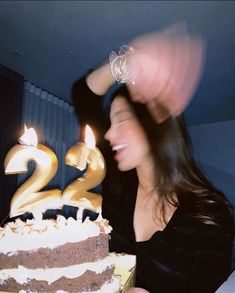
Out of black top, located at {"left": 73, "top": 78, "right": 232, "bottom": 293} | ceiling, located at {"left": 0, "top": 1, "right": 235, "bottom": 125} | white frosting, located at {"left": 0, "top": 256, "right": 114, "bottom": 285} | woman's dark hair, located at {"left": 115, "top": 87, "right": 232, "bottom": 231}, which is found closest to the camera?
white frosting, located at {"left": 0, "top": 256, "right": 114, "bottom": 285}

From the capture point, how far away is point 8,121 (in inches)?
147

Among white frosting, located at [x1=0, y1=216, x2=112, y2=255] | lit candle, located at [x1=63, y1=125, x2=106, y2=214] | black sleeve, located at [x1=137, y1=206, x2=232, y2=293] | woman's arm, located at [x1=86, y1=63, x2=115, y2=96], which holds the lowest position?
black sleeve, located at [x1=137, y1=206, x2=232, y2=293]

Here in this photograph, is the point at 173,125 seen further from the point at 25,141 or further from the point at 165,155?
the point at 25,141

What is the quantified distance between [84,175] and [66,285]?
1.11 feet

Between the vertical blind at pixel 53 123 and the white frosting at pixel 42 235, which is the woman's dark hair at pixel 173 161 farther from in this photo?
the vertical blind at pixel 53 123

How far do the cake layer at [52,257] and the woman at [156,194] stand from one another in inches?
16.9

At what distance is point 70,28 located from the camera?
2.77 meters

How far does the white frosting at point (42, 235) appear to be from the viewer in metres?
1.00

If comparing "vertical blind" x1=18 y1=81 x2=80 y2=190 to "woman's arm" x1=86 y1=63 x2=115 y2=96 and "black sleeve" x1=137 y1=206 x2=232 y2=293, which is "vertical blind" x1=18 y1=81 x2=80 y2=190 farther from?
"black sleeve" x1=137 y1=206 x2=232 y2=293

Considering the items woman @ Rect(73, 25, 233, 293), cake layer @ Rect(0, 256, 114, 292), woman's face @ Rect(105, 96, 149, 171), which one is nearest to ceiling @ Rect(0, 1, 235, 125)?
woman @ Rect(73, 25, 233, 293)

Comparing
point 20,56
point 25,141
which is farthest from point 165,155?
point 20,56

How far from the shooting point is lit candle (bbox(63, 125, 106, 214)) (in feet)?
3.46

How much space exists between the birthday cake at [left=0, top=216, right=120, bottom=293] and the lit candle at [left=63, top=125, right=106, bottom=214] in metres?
0.07

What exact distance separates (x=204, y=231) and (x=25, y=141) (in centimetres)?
84
